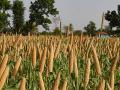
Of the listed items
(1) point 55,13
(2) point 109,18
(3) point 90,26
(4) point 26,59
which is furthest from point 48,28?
(4) point 26,59

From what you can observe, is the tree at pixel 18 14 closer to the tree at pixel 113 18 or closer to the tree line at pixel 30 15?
the tree line at pixel 30 15

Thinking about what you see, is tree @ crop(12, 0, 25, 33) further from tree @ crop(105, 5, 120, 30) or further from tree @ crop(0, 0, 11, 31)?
tree @ crop(105, 5, 120, 30)

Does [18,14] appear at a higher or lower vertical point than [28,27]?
higher

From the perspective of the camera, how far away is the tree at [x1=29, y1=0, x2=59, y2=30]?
70562 mm

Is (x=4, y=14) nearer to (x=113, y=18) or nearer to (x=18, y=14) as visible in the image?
(x=18, y=14)

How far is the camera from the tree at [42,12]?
232ft

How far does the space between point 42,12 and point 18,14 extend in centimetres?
535

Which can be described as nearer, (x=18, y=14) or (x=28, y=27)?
(x=18, y=14)

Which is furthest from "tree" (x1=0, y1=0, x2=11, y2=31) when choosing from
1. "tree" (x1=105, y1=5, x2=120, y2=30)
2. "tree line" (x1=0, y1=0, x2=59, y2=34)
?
"tree" (x1=105, y1=5, x2=120, y2=30)

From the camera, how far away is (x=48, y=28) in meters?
70.2

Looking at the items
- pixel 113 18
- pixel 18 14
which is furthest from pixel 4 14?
pixel 113 18

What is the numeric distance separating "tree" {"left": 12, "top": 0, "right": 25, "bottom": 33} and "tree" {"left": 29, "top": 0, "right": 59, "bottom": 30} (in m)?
3.20

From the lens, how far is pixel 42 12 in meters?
71.5

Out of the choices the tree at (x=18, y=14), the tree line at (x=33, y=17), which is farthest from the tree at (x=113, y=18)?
the tree at (x=18, y=14)
